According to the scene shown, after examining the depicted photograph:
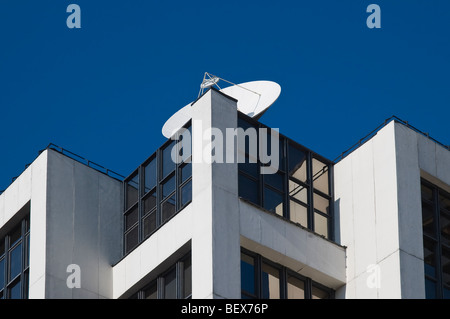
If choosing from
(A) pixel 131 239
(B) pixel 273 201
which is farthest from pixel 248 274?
(A) pixel 131 239

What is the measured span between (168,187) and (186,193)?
1947 millimetres

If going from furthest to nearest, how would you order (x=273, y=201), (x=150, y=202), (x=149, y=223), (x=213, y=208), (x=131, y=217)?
(x=131, y=217) < (x=150, y=202) < (x=149, y=223) < (x=273, y=201) < (x=213, y=208)

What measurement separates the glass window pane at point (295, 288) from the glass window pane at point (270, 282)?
60 centimetres

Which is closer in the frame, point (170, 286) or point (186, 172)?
point (170, 286)

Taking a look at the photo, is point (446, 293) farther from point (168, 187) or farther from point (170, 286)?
point (168, 187)

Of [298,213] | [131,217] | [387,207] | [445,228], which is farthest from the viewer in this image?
[131,217]

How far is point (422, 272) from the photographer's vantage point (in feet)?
175

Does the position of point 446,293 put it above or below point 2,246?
below

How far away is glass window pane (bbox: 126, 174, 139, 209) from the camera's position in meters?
58.9

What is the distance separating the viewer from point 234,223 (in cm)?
5244

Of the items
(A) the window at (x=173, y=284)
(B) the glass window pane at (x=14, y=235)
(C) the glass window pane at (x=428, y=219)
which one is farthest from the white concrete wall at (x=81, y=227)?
(C) the glass window pane at (x=428, y=219)

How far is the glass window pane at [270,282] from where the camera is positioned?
53.2 meters

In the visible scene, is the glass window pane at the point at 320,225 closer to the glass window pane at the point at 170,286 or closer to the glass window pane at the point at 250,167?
the glass window pane at the point at 250,167
